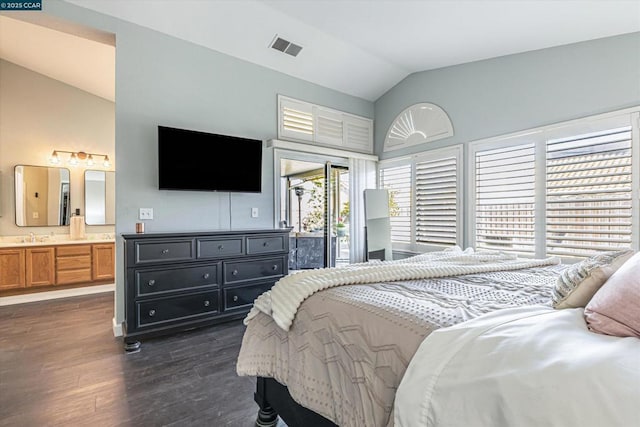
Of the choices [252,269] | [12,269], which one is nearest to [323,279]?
[252,269]

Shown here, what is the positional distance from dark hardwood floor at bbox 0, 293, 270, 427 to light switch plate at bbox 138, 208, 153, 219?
121cm

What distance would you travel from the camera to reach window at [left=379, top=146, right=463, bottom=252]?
402cm

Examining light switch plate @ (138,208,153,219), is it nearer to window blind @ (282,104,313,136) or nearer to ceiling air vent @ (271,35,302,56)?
window blind @ (282,104,313,136)

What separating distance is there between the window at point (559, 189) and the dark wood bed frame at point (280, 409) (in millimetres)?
3046

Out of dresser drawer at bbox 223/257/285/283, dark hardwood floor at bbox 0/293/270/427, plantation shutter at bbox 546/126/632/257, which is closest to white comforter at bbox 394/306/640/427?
dark hardwood floor at bbox 0/293/270/427

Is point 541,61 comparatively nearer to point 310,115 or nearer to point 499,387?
point 310,115

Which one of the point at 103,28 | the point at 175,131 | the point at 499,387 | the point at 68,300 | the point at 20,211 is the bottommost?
the point at 68,300

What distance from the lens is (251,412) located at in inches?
73.4

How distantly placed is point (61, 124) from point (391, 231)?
549cm

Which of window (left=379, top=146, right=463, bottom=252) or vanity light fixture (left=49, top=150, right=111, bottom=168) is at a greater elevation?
vanity light fixture (left=49, top=150, right=111, bottom=168)

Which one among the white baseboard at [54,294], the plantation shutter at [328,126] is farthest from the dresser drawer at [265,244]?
the white baseboard at [54,294]

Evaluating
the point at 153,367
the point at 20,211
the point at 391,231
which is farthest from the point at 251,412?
the point at 20,211

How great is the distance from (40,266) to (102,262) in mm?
738

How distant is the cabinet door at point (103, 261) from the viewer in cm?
494
